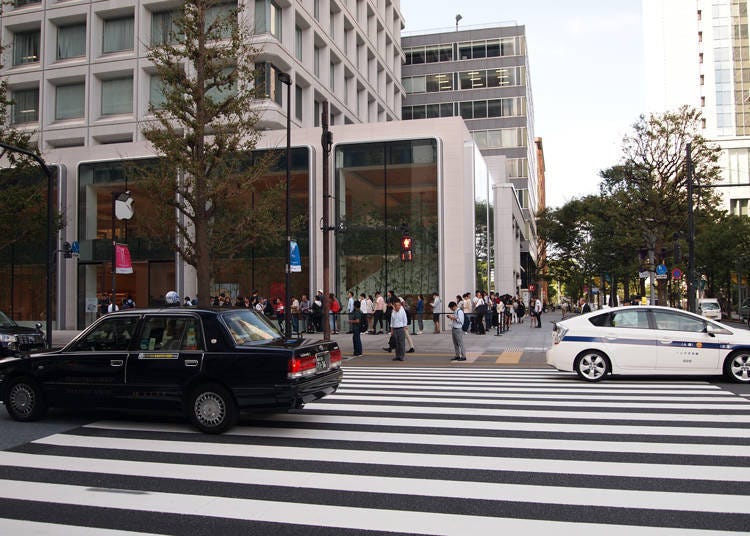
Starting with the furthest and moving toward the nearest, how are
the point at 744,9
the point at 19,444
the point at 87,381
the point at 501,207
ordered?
the point at 744,9
the point at 501,207
the point at 87,381
the point at 19,444

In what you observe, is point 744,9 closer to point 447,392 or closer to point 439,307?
point 439,307

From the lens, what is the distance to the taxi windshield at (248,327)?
7957 mm

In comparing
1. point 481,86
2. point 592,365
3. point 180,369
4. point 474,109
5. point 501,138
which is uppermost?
point 481,86

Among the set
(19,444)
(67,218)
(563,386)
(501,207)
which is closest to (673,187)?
(501,207)

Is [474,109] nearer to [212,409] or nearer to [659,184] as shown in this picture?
[659,184]

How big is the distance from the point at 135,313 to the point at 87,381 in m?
1.05

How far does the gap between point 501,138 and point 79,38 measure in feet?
130

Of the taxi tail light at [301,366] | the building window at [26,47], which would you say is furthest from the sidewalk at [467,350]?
the building window at [26,47]

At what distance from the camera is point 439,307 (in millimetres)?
27812

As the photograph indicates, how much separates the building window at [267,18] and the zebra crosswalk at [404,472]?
27.4 meters

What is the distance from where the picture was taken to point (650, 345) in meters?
11.9

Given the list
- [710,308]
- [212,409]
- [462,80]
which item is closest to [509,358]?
[212,409]

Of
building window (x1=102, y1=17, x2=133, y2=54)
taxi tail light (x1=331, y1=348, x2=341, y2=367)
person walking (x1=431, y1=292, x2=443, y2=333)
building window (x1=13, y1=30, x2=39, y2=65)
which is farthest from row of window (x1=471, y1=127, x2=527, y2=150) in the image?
taxi tail light (x1=331, y1=348, x2=341, y2=367)

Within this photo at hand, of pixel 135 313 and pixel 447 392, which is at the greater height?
pixel 135 313
